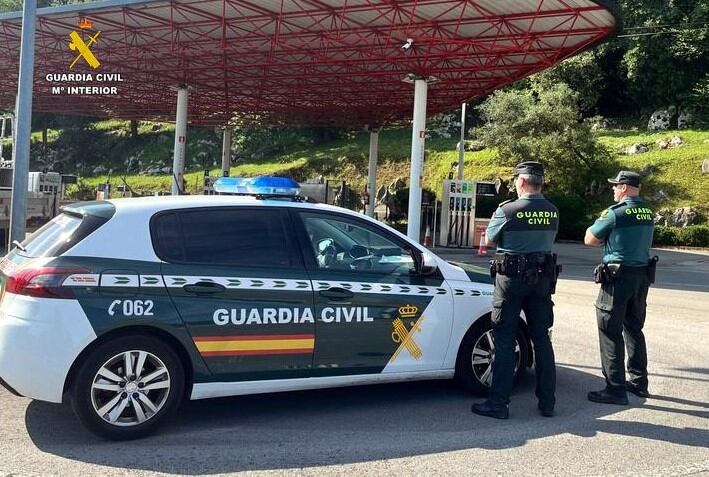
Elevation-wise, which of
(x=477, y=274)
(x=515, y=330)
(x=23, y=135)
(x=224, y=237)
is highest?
(x=23, y=135)

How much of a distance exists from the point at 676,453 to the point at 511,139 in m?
28.6

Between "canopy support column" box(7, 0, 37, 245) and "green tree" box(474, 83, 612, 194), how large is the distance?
83.8ft

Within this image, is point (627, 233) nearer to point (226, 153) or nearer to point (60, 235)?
point (60, 235)

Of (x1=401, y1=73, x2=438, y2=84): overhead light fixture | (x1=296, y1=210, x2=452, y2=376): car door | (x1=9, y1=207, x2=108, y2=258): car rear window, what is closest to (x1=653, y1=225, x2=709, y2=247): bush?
(x1=401, y1=73, x2=438, y2=84): overhead light fixture

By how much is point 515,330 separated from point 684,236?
24.0 meters

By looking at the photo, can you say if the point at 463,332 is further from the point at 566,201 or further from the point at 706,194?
the point at 706,194

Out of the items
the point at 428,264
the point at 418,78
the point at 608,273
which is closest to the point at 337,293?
the point at 428,264

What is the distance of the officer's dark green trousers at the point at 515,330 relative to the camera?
497 centimetres

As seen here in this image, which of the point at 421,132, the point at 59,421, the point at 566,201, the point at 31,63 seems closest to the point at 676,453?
the point at 59,421

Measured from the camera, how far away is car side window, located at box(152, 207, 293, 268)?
454 centimetres

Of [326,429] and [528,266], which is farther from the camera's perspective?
[528,266]

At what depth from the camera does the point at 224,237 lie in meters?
4.69

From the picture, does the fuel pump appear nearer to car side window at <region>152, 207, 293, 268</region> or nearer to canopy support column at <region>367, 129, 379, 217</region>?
canopy support column at <region>367, 129, 379, 217</region>

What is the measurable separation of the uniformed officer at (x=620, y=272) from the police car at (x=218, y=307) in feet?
3.48
